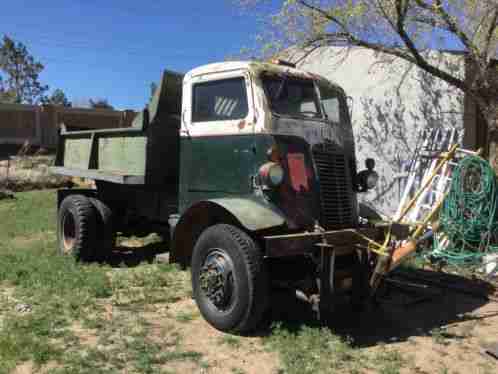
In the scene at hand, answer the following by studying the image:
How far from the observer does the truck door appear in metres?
4.92

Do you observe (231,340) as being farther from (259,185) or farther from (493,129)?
(493,129)

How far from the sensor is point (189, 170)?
18.2 feet

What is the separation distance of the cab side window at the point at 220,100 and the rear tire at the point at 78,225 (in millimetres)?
2559

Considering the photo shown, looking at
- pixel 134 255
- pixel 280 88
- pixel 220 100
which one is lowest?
pixel 134 255

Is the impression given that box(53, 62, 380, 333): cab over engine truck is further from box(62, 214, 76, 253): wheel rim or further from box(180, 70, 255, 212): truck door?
box(62, 214, 76, 253): wheel rim

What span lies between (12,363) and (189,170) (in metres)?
2.55

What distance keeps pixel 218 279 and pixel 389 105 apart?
6.93 meters

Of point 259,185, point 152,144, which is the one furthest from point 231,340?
point 152,144

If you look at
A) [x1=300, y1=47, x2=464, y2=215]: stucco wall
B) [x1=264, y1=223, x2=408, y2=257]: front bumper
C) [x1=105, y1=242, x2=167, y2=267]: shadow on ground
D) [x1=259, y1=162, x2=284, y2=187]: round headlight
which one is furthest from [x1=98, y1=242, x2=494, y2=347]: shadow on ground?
[x1=300, y1=47, x2=464, y2=215]: stucco wall

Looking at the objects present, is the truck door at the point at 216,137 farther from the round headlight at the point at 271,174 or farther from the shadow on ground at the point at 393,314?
the shadow on ground at the point at 393,314

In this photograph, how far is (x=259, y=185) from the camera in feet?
15.4

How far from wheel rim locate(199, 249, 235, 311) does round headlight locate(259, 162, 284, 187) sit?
762mm

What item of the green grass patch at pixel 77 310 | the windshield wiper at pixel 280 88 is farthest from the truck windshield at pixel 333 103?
the green grass patch at pixel 77 310

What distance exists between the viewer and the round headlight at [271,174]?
445 centimetres
